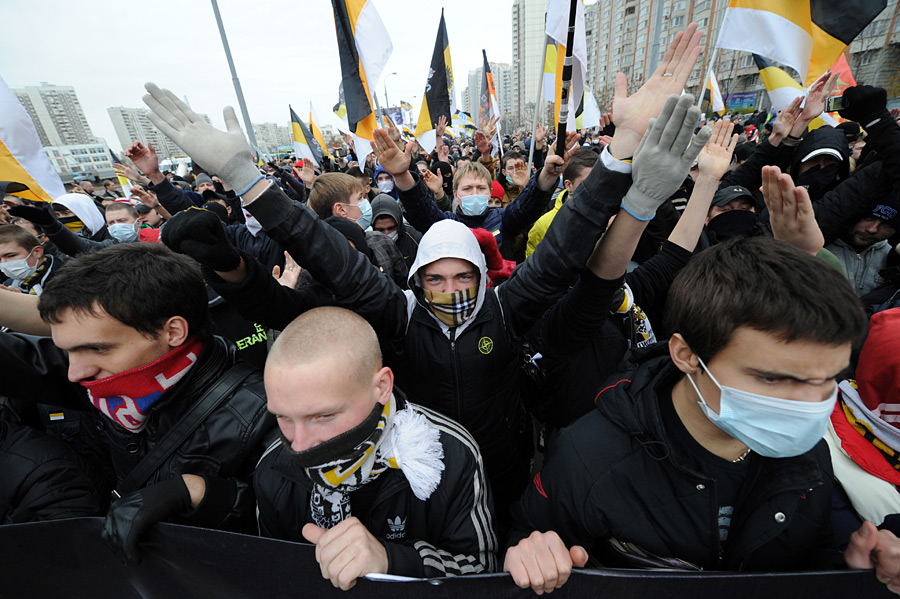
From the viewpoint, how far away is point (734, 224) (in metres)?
3.04

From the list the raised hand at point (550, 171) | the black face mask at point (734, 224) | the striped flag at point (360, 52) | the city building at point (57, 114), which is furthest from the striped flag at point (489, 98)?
the city building at point (57, 114)

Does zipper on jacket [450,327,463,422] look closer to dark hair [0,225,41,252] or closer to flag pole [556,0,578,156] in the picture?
flag pole [556,0,578,156]

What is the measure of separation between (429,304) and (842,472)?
67.7 inches

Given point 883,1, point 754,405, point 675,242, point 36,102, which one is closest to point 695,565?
point 754,405

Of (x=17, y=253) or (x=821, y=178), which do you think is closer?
(x=17, y=253)

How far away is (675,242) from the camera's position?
90.3 inches

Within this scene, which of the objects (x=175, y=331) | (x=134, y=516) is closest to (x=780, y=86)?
(x=175, y=331)

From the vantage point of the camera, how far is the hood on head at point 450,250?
198 centimetres

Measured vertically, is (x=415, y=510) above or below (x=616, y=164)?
below

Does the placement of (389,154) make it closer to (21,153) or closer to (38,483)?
(38,483)

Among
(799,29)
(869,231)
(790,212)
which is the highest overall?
(799,29)

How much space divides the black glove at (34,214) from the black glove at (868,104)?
22.2 ft

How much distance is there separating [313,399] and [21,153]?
13.5ft

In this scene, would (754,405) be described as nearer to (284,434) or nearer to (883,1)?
(284,434)
